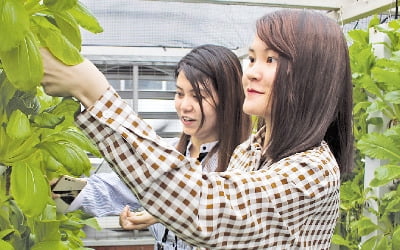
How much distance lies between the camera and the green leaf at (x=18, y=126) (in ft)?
2.89

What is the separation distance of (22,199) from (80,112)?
151 millimetres

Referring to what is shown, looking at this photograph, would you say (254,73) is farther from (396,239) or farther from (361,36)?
(361,36)

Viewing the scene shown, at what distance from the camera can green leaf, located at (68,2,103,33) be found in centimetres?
96

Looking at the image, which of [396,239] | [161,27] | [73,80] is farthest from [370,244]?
[73,80]

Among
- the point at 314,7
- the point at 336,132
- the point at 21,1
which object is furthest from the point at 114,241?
the point at 21,1

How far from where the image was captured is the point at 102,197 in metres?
1.66

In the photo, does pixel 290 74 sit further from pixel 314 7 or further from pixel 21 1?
pixel 314 7

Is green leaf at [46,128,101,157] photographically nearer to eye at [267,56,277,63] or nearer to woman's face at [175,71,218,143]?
eye at [267,56,277,63]

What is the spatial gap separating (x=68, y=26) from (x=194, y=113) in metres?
0.89

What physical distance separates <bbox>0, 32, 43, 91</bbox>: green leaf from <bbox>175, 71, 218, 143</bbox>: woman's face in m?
0.98

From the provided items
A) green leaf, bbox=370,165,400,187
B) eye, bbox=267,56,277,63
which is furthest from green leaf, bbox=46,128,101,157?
green leaf, bbox=370,165,400,187

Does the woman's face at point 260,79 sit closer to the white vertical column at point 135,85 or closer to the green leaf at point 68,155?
the green leaf at point 68,155

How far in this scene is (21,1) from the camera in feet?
2.84

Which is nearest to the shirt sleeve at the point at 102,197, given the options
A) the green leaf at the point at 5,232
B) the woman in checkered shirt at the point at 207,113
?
the woman in checkered shirt at the point at 207,113
